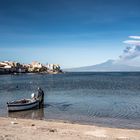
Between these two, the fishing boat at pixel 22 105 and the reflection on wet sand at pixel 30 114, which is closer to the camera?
the reflection on wet sand at pixel 30 114

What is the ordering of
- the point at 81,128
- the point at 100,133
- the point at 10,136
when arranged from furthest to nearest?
the point at 81,128, the point at 100,133, the point at 10,136

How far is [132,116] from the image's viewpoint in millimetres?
33094

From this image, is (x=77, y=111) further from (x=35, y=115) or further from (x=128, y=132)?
(x=128, y=132)

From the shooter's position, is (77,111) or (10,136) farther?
(77,111)

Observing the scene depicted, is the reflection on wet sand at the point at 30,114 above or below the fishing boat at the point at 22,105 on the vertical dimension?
below

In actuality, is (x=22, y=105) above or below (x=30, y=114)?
above

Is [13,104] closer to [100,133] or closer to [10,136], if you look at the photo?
[100,133]

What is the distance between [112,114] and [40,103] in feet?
33.6

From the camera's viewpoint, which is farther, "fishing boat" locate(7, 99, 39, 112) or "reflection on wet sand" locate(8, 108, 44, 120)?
"fishing boat" locate(7, 99, 39, 112)

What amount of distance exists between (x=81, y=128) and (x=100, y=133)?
2434mm

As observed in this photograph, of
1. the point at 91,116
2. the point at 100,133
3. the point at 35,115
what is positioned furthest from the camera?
the point at 35,115

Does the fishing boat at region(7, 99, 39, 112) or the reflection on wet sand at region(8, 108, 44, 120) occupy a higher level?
the fishing boat at region(7, 99, 39, 112)

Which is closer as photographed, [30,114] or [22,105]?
[30,114]

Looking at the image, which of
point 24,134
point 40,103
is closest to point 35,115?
point 40,103
